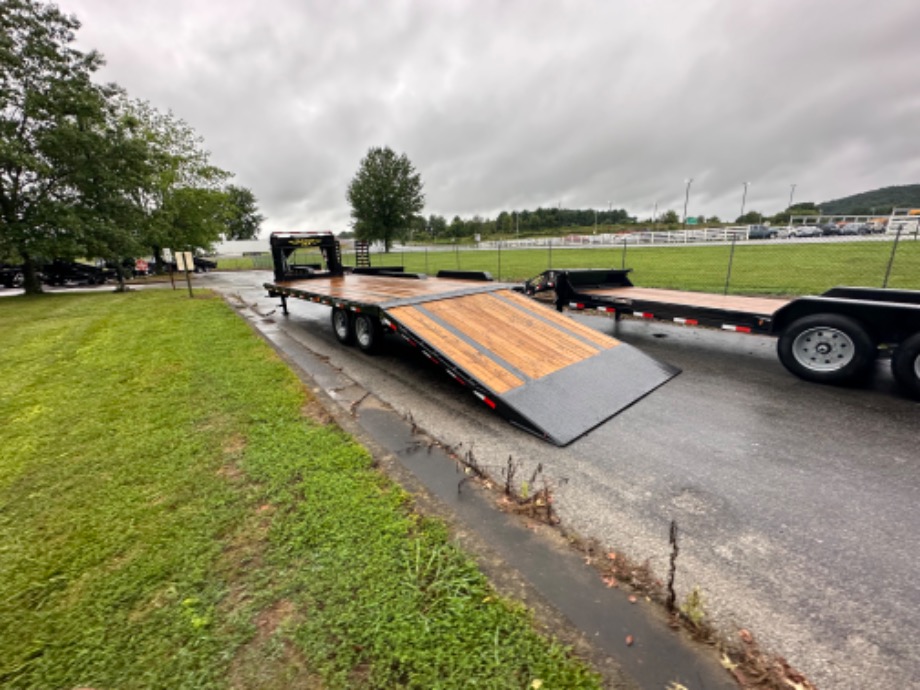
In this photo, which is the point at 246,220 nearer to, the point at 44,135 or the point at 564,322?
the point at 44,135

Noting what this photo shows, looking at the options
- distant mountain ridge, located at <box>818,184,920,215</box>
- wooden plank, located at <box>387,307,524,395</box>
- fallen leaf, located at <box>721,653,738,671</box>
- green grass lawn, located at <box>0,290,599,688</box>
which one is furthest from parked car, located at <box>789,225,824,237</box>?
distant mountain ridge, located at <box>818,184,920,215</box>

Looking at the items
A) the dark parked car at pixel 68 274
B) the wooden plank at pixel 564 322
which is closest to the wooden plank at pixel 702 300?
the wooden plank at pixel 564 322

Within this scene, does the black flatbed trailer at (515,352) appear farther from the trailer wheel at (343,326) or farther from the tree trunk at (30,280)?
the tree trunk at (30,280)

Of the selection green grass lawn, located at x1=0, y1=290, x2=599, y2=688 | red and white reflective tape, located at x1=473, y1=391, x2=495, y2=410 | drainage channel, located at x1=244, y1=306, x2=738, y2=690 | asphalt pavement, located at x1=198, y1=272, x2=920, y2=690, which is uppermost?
red and white reflective tape, located at x1=473, y1=391, x2=495, y2=410

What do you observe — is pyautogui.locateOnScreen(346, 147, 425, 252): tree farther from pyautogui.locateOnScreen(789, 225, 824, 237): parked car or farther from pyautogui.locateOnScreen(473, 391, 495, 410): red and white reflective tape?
pyautogui.locateOnScreen(473, 391, 495, 410): red and white reflective tape

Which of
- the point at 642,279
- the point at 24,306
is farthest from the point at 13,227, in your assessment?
the point at 642,279

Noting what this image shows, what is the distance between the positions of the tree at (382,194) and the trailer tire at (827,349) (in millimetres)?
67120

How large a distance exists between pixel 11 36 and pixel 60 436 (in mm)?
23552

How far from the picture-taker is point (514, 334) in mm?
5742

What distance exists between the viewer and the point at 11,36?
1662 cm

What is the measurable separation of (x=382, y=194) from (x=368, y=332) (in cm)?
6535

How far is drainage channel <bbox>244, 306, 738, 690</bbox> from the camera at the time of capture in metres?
1.78

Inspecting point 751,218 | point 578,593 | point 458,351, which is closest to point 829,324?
point 458,351

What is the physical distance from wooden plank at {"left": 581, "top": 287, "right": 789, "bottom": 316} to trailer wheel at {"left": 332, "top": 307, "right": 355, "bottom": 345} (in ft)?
15.7
